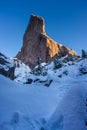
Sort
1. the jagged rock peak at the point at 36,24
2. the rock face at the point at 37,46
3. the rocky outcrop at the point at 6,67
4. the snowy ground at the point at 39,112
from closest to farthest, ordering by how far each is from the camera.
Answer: the snowy ground at the point at 39,112, the rocky outcrop at the point at 6,67, the rock face at the point at 37,46, the jagged rock peak at the point at 36,24

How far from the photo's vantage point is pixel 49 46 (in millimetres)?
99250

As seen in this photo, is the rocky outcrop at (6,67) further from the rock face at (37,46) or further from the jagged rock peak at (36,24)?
the jagged rock peak at (36,24)

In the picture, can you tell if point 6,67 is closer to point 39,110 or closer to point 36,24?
point 39,110

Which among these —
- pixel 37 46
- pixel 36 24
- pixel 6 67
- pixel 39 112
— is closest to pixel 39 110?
pixel 39 112

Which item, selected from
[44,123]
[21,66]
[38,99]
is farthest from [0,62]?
[21,66]

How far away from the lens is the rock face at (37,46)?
322ft

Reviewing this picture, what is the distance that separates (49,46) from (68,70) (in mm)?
→ 58094

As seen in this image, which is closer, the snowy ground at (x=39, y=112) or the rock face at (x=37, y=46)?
the snowy ground at (x=39, y=112)

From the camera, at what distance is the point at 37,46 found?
104m

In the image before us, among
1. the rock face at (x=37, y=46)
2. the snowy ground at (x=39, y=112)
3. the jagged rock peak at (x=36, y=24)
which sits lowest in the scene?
the snowy ground at (x=39, y=112)

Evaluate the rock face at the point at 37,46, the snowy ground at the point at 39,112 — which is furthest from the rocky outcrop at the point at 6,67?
the rock face at the point at 37,46

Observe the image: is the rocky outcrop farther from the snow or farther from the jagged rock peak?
the jagged rock peak

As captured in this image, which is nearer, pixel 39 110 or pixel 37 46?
pixel 39 110

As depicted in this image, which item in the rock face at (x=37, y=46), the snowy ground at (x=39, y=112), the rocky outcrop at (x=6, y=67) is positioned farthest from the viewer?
the rock face at (x=37, y=46)
